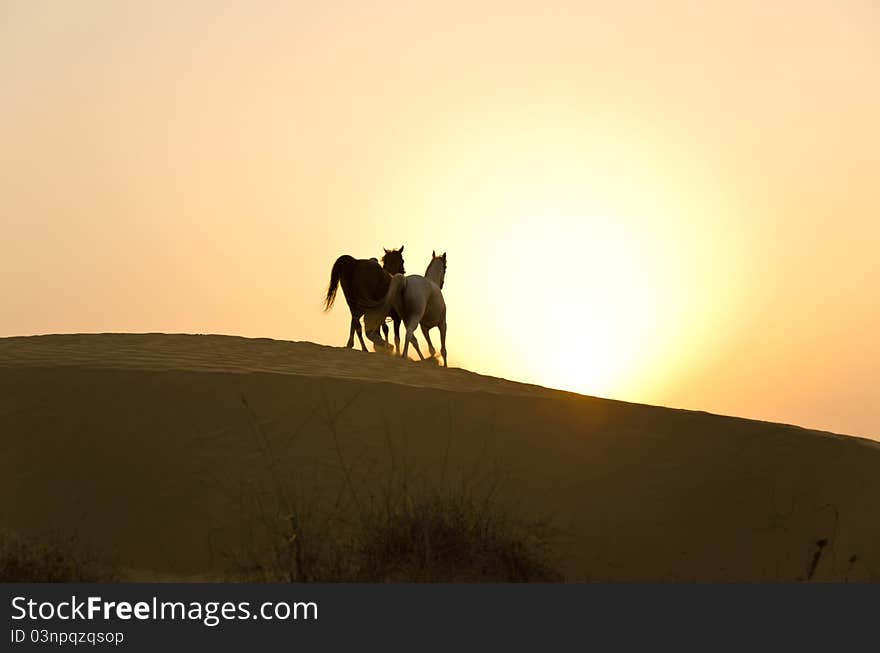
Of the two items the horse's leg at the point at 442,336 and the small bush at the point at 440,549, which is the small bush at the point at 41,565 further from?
the horse's leg at the point at 442,336

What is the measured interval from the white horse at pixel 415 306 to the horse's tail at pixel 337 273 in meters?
0.76

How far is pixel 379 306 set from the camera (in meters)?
20.5

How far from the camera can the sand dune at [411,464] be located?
10.2m

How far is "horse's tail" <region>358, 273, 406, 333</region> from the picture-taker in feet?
67.1

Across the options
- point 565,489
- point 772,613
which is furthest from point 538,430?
point 772,613

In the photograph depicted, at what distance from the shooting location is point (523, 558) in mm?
7953

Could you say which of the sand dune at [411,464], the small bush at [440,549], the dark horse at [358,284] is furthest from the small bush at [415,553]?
the dark horse at [358,284]

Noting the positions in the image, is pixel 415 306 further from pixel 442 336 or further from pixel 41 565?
pixel 41 565

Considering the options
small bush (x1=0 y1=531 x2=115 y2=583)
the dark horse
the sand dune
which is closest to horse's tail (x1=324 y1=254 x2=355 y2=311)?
the dark horse

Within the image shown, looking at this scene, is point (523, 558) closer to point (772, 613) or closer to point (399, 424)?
point (772, 613)

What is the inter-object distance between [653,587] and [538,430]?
6601mm

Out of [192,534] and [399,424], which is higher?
[399,424]

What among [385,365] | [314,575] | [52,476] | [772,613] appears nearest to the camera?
[772,613]

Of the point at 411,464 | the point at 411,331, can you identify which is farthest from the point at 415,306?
the point at 411,464
